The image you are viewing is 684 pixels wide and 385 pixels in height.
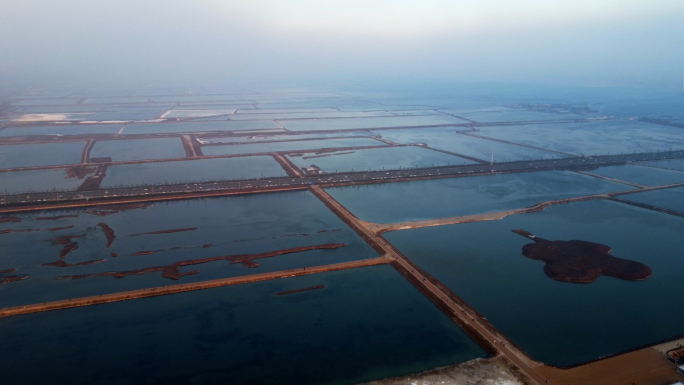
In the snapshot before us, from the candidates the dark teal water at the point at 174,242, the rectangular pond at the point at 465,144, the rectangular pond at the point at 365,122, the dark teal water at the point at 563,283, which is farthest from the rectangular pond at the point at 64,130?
the dark teal water at the point at 563,283

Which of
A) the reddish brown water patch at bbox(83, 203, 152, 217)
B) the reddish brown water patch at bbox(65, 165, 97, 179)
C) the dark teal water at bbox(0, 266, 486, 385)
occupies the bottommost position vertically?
the dark teal water at bbox(0, 266, 486, 385)

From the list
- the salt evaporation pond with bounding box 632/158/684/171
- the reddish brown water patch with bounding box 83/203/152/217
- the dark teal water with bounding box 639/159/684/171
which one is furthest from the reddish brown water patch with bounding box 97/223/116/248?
the dark teal water with bounding box 639/159/684/171

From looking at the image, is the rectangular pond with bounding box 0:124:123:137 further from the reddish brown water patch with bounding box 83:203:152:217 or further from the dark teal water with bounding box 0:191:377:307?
the dark teal water with bounding box 0:191:377:307

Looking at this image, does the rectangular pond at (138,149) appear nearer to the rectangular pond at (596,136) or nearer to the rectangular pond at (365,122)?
the rectangular pond at (365,122)

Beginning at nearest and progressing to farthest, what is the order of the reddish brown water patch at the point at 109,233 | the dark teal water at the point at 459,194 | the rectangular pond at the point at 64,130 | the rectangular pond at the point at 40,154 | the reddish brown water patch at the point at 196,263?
the reddish brown water patch at the point at 196,263 < the reddish brown water patch at the point at 109,233 < the dark teal water at the point at 459,194 < the rectangular pond at the point at 40,154 < the rectangular pond at the point at 64,130

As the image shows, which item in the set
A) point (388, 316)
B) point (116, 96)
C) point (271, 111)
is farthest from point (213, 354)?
point (116, 96)
